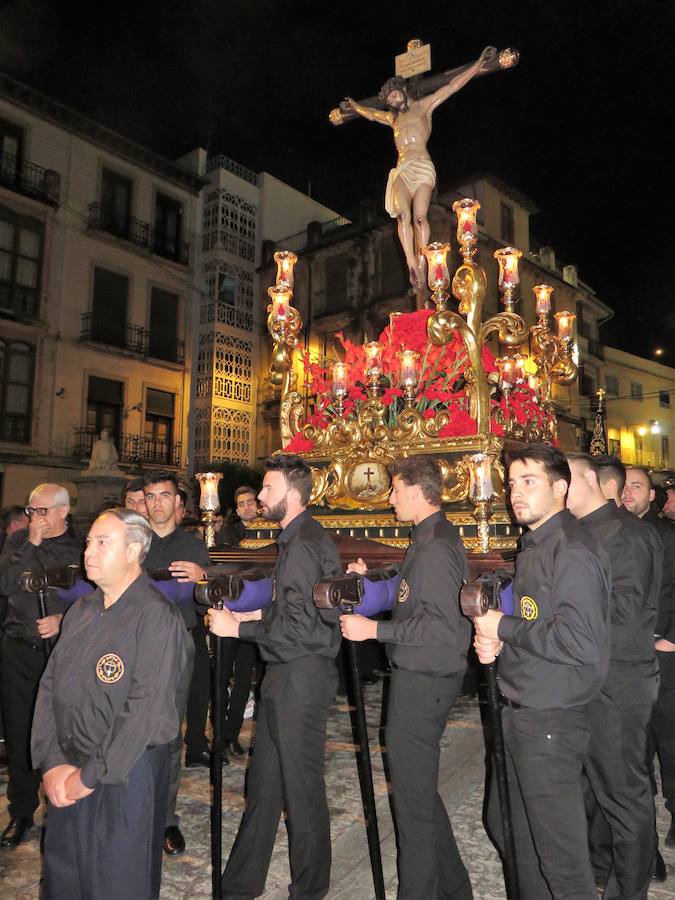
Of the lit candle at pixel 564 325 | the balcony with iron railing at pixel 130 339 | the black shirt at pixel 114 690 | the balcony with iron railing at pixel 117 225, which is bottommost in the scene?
the black shirt at pixel 114 690

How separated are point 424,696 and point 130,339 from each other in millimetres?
22101

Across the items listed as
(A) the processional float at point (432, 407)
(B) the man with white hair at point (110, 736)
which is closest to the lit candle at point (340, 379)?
(A) the processional float at point (432, 407)

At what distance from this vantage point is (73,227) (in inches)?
869

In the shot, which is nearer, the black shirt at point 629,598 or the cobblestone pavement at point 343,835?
the black shirt at point 629,598

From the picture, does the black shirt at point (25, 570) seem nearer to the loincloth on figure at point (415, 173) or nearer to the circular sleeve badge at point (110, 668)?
the circular sleeve badge at point (110, 668)

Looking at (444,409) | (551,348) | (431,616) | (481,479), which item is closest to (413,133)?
(551,348)

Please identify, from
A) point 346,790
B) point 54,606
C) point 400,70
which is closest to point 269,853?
point 346,790

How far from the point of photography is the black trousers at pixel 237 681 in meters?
5.79

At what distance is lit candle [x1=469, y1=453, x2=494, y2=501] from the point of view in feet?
18.0

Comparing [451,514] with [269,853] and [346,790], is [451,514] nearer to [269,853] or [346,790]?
[346,790]

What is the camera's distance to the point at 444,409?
6664mm

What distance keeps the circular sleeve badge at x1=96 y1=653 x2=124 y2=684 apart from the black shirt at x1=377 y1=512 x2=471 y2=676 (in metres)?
1.16

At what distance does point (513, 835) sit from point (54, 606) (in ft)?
10.0

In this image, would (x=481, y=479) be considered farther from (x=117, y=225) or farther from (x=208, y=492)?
(x=117, y=225)
